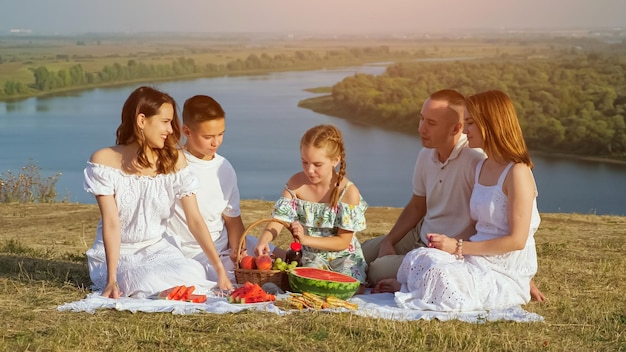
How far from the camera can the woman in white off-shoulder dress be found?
20.5ft

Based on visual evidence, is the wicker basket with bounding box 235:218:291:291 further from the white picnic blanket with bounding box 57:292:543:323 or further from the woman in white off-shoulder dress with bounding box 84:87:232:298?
the white picnic blanket with bounding box 57:292:543:323

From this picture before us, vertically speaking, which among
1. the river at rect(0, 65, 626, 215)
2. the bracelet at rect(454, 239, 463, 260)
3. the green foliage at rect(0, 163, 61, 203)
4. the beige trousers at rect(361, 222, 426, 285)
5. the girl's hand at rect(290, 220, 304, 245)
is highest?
the girl's hand at rect(290, 220, 304, 245)

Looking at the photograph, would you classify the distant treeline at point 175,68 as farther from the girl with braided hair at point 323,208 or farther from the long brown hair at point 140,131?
the girl with braided hair at point 323,208

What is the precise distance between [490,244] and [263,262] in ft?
5.24

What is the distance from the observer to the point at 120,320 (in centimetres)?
554

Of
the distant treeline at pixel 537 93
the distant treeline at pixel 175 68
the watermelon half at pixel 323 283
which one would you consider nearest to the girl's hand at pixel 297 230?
the watermelon half at pixel 323 283

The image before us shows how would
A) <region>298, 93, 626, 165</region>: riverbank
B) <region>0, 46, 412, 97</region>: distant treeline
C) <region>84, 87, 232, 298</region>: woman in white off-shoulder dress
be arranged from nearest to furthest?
<region>84, 87, 232, 298</region>: woman in white off-shoulder dress < <region>298, 93, 626, 165</region>: riverbank < <region>0, 46, 412, 97</region>: distant treeline

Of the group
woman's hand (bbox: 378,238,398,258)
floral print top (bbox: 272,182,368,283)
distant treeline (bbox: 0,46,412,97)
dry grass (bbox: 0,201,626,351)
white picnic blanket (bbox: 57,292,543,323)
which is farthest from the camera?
distant treeline (bbox: 0,46,412,97)

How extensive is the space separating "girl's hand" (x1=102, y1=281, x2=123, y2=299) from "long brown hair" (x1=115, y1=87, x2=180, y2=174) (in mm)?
900

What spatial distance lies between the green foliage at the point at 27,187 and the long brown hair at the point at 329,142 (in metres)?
9.95

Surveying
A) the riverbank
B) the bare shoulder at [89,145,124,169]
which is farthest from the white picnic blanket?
the riverbank

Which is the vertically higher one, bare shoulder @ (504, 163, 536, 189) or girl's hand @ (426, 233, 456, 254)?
bare shoulder @ (504, 163, 536, 189)

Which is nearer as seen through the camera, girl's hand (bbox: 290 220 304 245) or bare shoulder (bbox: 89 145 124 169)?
girl's hand (bbox: 290 220 304 245)

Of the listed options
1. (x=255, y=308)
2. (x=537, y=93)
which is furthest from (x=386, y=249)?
(x=537, y=93)
